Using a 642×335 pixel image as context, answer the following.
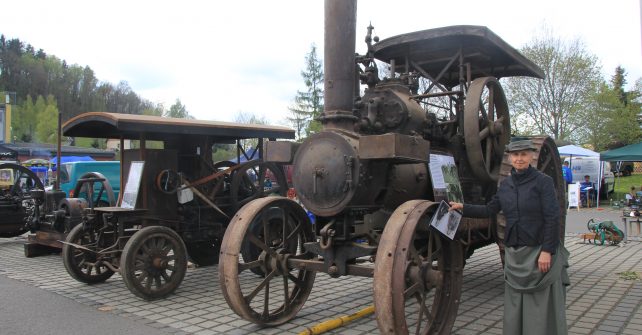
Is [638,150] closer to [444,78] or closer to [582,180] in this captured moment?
[582,180]

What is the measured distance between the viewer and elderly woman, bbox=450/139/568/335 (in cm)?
343

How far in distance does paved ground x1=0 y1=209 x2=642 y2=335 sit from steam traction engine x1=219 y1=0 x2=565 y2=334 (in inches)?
16.3

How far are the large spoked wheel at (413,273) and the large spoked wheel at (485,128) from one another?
128 centimetres

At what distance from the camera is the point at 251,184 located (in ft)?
26.4

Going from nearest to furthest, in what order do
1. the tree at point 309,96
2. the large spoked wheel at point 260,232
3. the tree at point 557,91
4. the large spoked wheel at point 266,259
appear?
the large spoked wheel at point 266,259 < the large spoked wheel at point 260,232 < the tree at point 557,91 < the tree at point 309,96

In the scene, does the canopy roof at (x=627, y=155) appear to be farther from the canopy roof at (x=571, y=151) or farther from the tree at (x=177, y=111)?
the tree at (x=177, y=111)

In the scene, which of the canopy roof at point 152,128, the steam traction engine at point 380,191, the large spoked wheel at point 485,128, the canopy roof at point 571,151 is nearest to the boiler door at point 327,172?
the steam traction engine at point 380,191

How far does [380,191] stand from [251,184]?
387cm

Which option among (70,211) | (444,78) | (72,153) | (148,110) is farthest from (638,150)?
(148,110)

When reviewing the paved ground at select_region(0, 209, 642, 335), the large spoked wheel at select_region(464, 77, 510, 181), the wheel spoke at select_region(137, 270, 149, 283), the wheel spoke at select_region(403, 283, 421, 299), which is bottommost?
the paved ground at select_region(0, 209, 642, 335)

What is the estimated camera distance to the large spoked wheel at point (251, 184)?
7461 millimetres

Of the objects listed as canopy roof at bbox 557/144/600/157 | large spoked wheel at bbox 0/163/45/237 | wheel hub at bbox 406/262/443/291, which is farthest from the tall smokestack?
canopy roof at bbox 557/144/600/157

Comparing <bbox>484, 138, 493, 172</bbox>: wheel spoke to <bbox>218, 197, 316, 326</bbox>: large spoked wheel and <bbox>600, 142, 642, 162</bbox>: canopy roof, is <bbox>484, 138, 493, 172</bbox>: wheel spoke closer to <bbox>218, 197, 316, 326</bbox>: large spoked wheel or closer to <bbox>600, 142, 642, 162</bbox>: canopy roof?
<bbox>218, 197, 316, 326</bbox>: large spoked wheel

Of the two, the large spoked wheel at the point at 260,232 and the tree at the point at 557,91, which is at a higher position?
the tree at the point at 557,91
